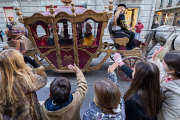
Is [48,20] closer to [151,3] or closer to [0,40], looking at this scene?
[0,40]

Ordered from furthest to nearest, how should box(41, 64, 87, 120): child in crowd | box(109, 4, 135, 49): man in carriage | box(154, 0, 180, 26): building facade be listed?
box(154, 0, 180, 26): building facade
box(109, 4, 135, 49): man in carriage
box(41, 64, 87, 120): child in crowd

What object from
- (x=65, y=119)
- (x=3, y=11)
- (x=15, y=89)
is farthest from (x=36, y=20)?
(x=3, y=11)

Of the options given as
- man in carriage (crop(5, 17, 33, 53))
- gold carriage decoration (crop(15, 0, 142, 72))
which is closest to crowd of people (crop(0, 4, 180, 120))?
gold carriage decoration (crop(15, 0, 142, 72))

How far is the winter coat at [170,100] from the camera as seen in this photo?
102 centimetres

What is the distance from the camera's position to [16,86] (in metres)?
1.11

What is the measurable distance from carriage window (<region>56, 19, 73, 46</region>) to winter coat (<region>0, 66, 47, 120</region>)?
7.18 feet

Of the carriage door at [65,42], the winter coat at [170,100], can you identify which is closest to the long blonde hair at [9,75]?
the winter coat at [170,100]

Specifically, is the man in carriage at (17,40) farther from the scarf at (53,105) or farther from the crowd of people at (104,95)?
the scarf at (53,105)

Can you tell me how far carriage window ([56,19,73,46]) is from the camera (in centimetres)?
342

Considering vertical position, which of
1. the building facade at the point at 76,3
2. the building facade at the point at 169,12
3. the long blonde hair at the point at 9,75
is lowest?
the long blonde hair at the point at 9,75

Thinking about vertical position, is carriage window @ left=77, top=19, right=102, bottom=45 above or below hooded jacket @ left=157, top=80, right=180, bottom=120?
above

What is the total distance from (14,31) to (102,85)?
428 cm

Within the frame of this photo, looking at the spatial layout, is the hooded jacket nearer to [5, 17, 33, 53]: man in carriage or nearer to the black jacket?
the black jacket

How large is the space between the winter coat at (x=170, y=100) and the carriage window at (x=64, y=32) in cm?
287
